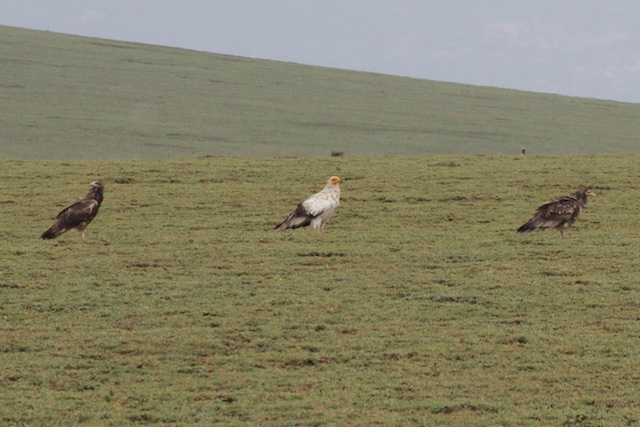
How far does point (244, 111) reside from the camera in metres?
72.7

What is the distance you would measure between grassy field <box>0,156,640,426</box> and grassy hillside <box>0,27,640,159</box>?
87.2ft

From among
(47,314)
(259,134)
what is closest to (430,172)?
(47,314)

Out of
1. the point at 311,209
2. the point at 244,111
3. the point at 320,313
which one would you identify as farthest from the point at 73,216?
the point at 244,111

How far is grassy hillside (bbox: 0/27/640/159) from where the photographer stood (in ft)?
194

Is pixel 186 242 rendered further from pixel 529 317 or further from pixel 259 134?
pixel 259 134

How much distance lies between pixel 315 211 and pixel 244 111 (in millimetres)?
49785

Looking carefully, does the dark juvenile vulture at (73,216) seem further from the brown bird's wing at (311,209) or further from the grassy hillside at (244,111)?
the grassy hillside at (244,111)

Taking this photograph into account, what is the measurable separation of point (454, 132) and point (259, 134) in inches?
554

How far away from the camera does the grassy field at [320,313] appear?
1238 centimetres

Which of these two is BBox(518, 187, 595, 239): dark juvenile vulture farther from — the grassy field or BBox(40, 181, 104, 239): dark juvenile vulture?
BBox(40, 181, 104, 239): dark juvenile vulture

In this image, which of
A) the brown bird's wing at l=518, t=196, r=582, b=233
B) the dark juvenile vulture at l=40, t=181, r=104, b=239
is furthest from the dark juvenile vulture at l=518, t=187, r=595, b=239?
the dark juvenile vulture at l=40, t=181, r=104, b=239

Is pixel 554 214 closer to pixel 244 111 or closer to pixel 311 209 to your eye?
pixel 311 209

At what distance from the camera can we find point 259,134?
212ft

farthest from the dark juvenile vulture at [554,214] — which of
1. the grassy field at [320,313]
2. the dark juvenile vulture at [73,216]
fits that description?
the dark juvenile vulture at [73,216]
